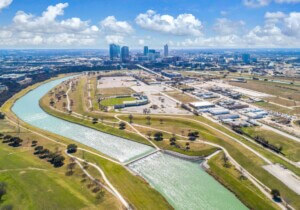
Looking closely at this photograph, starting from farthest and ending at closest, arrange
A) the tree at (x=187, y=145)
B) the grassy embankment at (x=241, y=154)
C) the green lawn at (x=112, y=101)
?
the green lawn at (x=112, y=101)
the tree at (x=187, y=145)
the grassy embankment at (x=241, y=154)

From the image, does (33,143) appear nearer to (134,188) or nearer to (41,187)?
(41,187)

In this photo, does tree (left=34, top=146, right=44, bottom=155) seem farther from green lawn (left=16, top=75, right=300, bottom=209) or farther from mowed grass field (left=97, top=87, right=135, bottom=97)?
mowed grass field (left=97, top=87, right=135, bottom=97)

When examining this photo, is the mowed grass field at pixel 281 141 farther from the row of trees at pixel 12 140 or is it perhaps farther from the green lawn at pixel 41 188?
the row of trees at pixel 12 140

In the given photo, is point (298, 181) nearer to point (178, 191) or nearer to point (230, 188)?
point (230, 188)

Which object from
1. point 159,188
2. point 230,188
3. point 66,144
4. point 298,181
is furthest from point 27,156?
point 298,181

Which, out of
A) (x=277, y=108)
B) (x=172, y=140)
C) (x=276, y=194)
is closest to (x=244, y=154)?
(x=276, y=194)

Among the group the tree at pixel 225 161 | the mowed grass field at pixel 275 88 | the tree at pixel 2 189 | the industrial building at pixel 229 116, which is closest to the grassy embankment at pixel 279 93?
the mowed grass field at pixel 275 88
